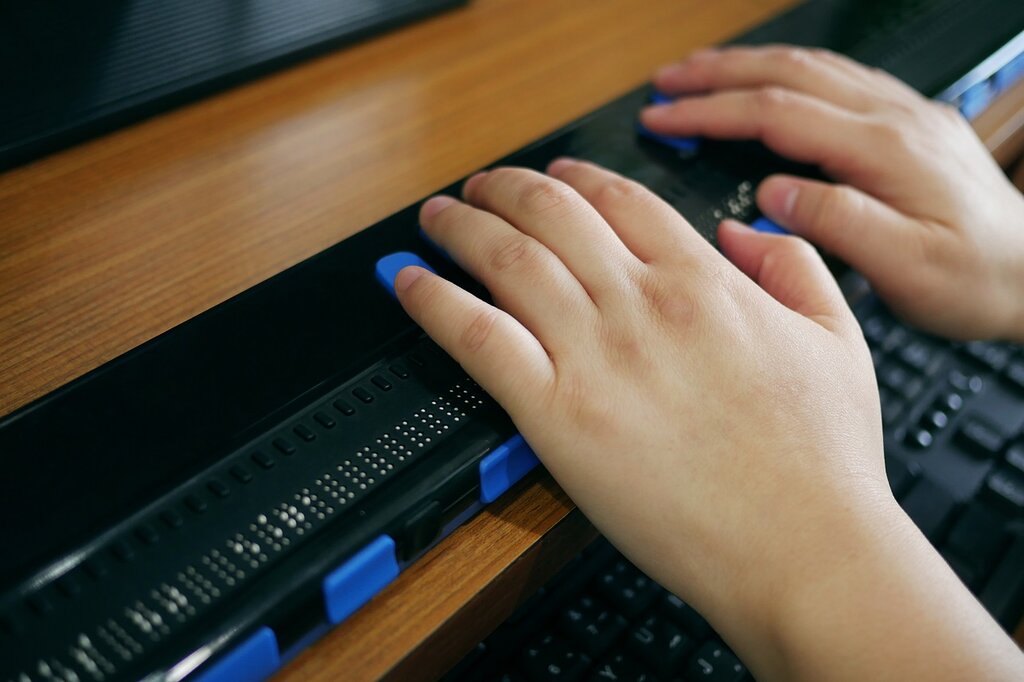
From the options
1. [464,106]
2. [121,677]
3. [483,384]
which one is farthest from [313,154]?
[121,677]

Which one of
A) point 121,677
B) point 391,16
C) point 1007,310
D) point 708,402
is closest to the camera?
point 121,677

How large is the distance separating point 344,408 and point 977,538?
42 centimetres

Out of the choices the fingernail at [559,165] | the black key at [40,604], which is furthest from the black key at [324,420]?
the fingernail at [559,165]

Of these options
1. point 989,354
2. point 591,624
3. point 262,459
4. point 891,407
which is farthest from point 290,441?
point 989,354

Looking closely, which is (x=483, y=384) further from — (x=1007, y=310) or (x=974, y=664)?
(x=1007, y=310)

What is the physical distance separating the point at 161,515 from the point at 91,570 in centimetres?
3

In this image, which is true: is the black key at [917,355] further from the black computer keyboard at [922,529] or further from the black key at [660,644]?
the black key at [660,644]

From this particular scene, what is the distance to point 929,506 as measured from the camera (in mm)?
530

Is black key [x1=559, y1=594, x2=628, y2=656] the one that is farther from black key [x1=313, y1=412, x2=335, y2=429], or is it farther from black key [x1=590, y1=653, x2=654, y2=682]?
black key [x1=313, y1=412, x2=335, y2=429]

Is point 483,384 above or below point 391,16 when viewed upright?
below

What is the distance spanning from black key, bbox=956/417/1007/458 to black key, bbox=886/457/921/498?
0.15 ft

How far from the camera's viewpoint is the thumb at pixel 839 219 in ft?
1.58

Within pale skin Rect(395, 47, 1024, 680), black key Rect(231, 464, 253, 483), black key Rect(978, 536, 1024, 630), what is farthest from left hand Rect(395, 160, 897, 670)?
black key Rect(978, 536, 1024, 630)

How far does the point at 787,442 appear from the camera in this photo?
349mm
